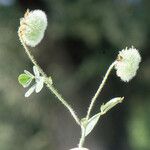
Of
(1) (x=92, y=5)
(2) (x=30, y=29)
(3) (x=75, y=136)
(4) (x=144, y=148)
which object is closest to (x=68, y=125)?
(3) (x=75, y=136)

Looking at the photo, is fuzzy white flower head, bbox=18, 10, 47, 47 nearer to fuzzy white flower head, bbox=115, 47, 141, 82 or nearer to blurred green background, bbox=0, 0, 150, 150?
fuzzy white flower head, bbox=115, 47, 141, 82

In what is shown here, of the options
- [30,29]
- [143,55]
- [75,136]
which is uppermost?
[143,55]

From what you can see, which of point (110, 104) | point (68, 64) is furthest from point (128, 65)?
point (68, 64)

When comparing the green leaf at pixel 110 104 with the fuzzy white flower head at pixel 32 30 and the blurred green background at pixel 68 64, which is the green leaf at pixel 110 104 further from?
the blurred green background at pixel 68 64

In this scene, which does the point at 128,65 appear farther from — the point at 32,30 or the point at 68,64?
the point at 68,64

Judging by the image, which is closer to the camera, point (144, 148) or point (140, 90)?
point (140, 90)

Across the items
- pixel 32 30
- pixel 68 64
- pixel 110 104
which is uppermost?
pixel 68 64

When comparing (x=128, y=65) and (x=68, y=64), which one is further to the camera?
(x=68, y=64)

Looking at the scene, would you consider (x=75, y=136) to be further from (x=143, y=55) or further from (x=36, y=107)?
(x=143, y=55)
